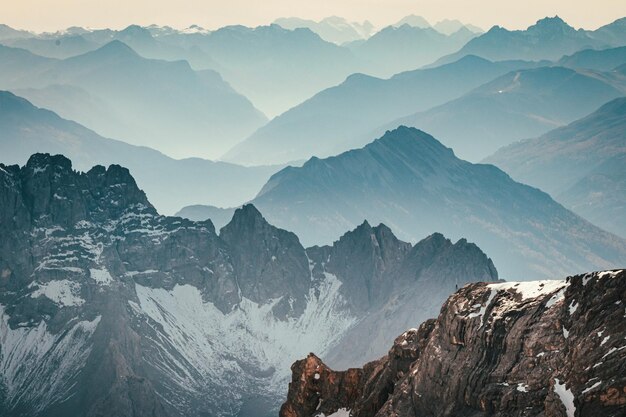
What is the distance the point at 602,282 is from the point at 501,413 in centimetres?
1558

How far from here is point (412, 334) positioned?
11556 centimetres

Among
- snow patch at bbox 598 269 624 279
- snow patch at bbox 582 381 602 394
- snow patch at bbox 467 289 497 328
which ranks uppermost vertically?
snow patch at bbox 598 269 624 279

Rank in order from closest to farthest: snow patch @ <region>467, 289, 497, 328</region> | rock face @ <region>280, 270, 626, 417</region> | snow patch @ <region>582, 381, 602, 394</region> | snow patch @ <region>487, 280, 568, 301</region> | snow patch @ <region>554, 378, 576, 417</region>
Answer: snow patch @ <region>582, 381, 602, 394</region>, rock face @ <region>280, 270, 626, 417</region>, snow patch @ <region>554, 378, 576, 417</region>, snow patch @ <region>487, 280, 568, 301</region>, snow patch @ <region>467, 289, 497, 328</region>

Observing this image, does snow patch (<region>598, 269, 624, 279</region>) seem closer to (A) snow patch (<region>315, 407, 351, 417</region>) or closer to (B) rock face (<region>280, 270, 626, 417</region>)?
(B) rock face (<region>280, 270, 626, 417</region>)

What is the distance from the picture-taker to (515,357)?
90188 millimetres

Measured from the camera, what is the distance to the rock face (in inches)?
2864

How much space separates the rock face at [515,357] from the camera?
72.8 m

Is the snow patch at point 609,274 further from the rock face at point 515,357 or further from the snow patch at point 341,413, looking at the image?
the snow patch at point 341,413

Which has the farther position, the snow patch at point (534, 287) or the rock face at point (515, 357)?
the snow patch at point (534, 287)

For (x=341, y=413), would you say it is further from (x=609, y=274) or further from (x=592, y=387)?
(x=592, y=387)

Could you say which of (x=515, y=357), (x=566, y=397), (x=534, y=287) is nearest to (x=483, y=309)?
(x=534, y=287)

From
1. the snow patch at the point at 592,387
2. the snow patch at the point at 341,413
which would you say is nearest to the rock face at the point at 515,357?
the snow patch at the point at 592,387

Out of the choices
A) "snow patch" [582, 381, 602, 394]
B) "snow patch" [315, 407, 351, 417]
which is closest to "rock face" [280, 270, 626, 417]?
"snow patch" [582, 381, 602, 394]

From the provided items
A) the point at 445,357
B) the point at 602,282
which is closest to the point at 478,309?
the point at 445,357
